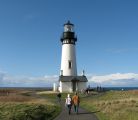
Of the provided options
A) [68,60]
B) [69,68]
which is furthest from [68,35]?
[69,68]

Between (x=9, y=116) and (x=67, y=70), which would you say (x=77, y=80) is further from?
(x=9, y=116)

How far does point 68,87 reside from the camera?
7331 cm

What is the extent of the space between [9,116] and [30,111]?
2.47 metres

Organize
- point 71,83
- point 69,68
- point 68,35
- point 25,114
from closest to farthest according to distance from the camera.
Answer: point 25,114, point 71,83, point 69,68, point 68,35

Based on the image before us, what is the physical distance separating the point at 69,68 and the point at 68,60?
174cm

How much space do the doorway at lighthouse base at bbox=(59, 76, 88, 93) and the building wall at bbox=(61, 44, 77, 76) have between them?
128 cm

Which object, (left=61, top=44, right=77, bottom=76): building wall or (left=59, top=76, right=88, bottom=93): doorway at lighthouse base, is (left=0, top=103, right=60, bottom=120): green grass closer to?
(left=59, top=76, right=88, bottom=93): doorway at lighthouse base

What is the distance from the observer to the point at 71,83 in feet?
238

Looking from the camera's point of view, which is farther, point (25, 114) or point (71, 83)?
point (71, 83)

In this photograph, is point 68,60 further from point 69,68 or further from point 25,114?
point 25,114

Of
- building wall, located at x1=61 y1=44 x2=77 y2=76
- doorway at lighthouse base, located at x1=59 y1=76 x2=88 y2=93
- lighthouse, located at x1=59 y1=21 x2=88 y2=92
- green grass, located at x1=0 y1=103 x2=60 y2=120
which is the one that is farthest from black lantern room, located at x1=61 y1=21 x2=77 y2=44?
green grass, located at x1=0 y1=103 x2=60 y2=120

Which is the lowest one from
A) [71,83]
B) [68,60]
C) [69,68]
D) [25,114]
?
[25,114]

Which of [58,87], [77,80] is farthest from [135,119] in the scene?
[58,87]

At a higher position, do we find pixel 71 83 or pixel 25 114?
pixel 71 83
